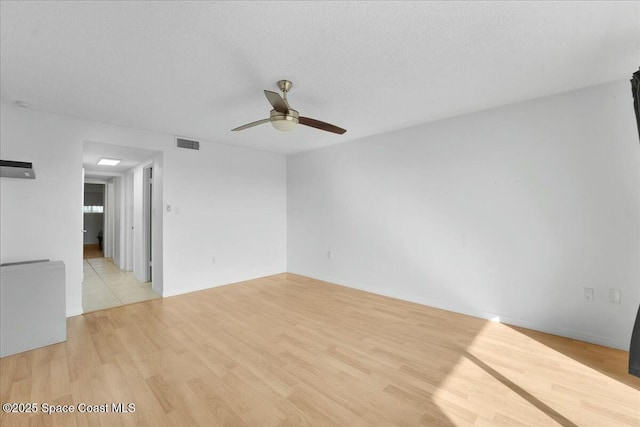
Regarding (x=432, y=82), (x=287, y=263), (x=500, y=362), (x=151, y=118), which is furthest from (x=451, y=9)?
(x=287, y=263)

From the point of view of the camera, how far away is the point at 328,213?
16.9 feet

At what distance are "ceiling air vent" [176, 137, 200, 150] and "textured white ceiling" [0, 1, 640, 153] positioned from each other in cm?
109

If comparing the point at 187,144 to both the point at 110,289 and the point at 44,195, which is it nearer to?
the point at 44,195

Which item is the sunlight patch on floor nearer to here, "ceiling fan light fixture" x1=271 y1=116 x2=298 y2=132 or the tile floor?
"ceiling fan light fixture" x1=271 y1=116 x2=298 y2=132

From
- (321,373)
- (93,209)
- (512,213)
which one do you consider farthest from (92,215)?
(512,213)

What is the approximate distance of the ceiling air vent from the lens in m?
4.42

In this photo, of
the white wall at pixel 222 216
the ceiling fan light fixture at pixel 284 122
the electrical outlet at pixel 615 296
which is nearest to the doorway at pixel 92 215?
the white wall at pixel 222 216

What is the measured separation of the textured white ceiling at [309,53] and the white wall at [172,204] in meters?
0.45

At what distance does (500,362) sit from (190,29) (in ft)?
11.7

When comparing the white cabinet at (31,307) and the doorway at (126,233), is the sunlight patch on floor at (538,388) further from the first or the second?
the doorway at (126,233)

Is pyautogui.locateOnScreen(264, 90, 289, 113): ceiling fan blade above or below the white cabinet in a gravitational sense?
above

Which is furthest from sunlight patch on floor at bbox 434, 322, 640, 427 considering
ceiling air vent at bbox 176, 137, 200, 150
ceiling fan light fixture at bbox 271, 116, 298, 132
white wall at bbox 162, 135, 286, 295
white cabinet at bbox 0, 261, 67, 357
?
ceiling air vent at bbox 176, 137, 200, 150

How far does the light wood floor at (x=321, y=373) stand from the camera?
5.75ft

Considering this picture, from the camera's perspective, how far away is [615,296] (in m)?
2.60
